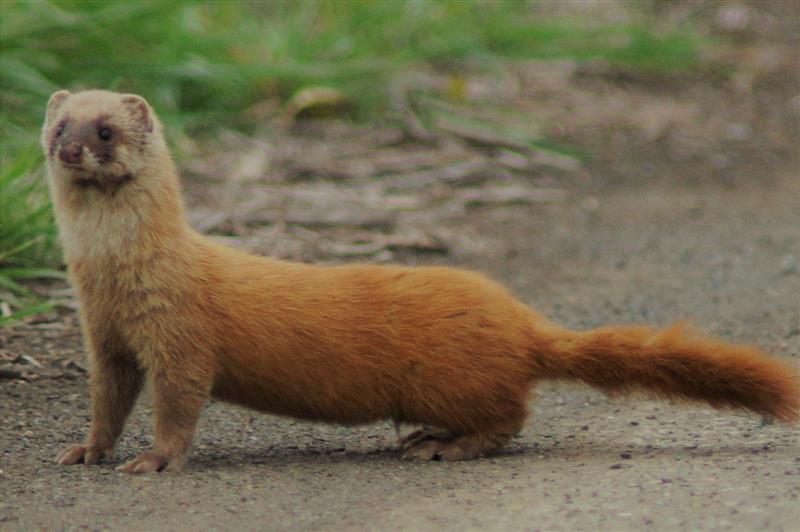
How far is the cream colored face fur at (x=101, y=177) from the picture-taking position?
3725mm

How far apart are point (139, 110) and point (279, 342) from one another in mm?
806

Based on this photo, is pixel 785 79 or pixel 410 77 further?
pixel 785 79

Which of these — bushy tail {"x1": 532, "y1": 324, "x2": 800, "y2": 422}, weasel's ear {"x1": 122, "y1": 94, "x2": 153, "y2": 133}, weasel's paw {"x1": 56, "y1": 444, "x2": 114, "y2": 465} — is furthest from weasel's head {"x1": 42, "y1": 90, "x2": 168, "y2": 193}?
bushy tail {"x1": 532, "y1": 324, "x2": 800, "y2": 422}

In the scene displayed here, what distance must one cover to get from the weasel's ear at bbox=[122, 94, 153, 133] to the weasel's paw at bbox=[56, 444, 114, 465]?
954 mm

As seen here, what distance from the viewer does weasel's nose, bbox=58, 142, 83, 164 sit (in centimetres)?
364

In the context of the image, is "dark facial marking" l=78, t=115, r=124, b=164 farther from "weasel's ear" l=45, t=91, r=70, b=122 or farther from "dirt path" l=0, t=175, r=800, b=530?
"dirt path" l=0, t=175, r=800, b=530

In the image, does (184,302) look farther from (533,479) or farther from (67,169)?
(533,479)

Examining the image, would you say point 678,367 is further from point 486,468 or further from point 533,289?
point 533,289

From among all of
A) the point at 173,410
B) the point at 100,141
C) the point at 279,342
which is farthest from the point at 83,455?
the point at 100,141

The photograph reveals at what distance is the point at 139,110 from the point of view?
386 cm

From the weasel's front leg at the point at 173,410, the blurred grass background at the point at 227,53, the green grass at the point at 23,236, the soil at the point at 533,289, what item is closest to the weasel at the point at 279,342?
the weasel's front leg at the point at 173,410

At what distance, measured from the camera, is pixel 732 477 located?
3.44 metres

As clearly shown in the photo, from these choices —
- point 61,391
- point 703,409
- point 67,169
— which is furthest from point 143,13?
point 703,409

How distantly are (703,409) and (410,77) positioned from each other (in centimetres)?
498
